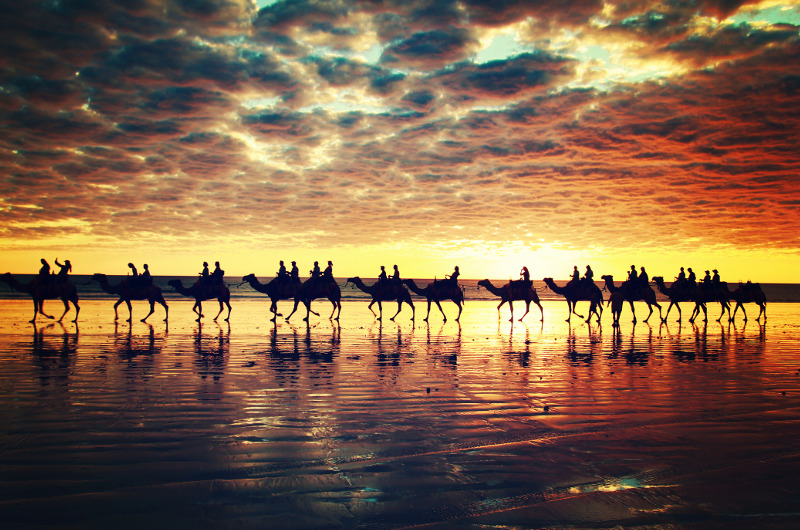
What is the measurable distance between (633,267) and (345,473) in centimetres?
2401

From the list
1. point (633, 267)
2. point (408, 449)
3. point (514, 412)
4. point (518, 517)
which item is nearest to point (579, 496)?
point (518, 517)

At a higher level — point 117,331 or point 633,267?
point 633,267

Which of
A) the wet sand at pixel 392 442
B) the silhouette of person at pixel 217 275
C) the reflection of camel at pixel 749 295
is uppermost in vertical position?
the silhouette of person at pixel 217 275

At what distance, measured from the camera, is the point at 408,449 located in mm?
5438

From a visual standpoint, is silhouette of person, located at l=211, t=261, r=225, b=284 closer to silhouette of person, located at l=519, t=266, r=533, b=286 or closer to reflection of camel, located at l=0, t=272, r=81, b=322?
reflection of camel, located at l=0, t=272, r=81, b=322

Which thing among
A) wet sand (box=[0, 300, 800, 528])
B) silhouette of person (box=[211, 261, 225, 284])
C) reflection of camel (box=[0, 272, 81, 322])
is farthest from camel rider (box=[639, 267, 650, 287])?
reflection of camel (box=[0, 272, 81, 322])

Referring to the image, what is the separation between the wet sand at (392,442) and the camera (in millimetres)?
3953

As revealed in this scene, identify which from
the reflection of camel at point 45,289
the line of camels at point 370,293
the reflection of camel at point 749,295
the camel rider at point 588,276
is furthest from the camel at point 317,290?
the reflection of camel at point 749,295

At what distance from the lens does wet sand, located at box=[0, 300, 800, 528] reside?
3.95m

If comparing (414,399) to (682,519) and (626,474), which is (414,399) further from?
(682,519)

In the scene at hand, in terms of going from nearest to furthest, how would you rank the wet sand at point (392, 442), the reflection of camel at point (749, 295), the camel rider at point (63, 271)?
the wet sand at point (392, 442)
the camel rider at point (63, 271)
the reflection of camel at point (749, 295)

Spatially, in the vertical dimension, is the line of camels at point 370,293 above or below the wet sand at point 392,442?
above

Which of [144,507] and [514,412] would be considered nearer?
[144,507]

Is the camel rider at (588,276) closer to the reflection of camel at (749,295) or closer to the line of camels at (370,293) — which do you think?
the line of camels at (370,293)
